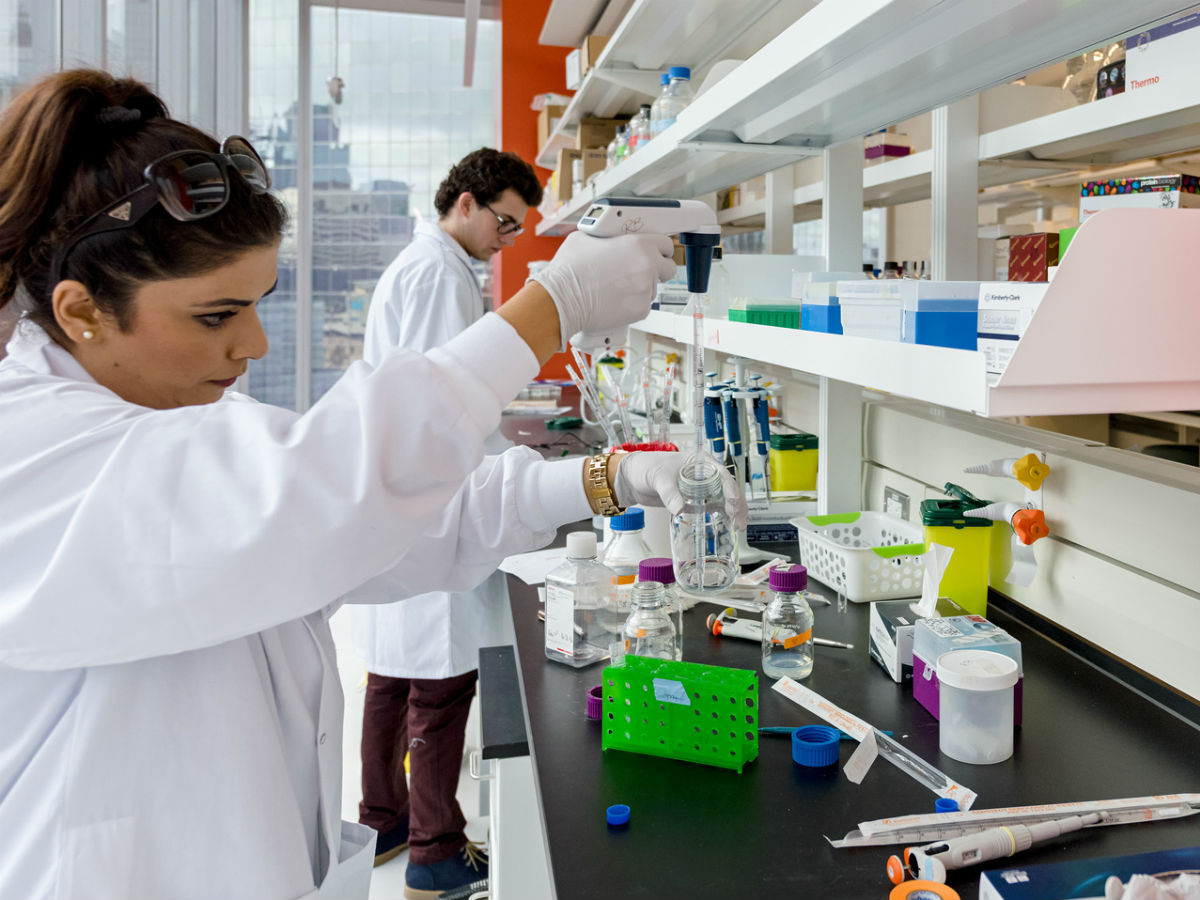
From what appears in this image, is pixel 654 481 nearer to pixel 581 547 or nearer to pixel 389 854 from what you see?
pixel 581 547

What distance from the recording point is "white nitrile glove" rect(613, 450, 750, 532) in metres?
1.45

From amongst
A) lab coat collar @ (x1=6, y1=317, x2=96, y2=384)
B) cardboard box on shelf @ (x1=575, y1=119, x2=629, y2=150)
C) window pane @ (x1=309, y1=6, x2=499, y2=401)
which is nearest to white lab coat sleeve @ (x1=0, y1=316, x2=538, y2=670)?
lab coat collar @ (x1=6, y1=317, x2=96, y2=384)

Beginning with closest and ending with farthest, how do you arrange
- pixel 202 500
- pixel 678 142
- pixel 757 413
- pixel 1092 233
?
pixel 202 500
pixel 1092 233
pixel 678 142
pixel 757 413

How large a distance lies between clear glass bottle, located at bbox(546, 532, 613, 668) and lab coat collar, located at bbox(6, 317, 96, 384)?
2.56 ft

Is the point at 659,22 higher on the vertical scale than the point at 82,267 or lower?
higher

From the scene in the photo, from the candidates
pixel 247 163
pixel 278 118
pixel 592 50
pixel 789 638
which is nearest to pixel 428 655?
pixel 789 638

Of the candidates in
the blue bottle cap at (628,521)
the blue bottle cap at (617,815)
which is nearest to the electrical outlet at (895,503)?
the blue bottle cap at (628,521)

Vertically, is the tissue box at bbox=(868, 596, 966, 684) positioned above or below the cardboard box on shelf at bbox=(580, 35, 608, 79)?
below

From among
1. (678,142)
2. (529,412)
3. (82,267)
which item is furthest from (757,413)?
(529,412)

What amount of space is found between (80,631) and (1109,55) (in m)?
2.07

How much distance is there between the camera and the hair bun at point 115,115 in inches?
38.1

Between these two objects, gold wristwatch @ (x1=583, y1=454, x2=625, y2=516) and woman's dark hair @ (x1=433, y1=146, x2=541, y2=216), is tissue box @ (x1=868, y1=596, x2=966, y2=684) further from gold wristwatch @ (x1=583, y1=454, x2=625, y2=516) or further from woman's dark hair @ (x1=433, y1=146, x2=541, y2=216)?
woman's dark hair @ (x1=433, y1=146, x2=541, y2=216)

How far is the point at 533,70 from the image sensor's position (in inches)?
231

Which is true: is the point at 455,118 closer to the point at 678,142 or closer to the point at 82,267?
the point at 678,142
